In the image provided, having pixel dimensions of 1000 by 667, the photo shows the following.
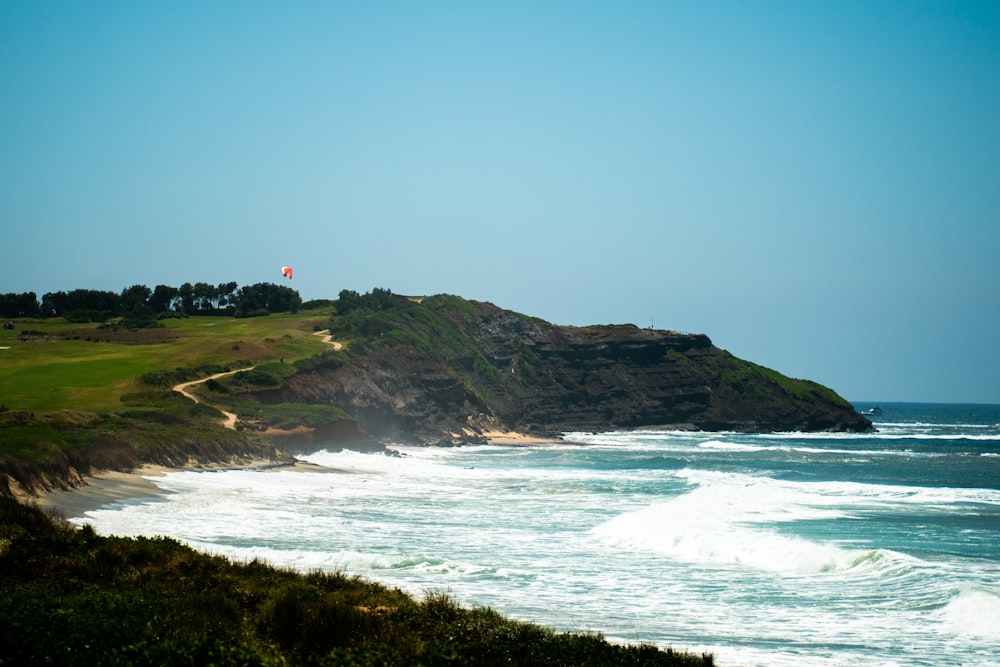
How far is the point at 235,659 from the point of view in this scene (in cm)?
1042

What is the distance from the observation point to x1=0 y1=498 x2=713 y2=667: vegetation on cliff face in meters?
10.5

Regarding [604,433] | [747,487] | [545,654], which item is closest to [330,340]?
[604,433]

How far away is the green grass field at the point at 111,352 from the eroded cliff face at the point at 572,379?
31.6 feet

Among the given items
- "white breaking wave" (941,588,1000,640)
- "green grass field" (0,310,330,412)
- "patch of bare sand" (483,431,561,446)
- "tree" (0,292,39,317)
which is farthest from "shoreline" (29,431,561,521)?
"tree" (0,292,39,317)

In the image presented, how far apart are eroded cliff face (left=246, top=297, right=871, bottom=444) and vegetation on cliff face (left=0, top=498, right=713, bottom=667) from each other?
7456 centimetres

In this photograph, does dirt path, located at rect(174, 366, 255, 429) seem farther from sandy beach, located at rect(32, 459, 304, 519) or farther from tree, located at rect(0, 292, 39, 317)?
tree, located at rect(0, 292, 39, 317)

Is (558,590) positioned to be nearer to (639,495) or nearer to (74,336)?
(639,495)

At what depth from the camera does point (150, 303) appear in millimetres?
116188

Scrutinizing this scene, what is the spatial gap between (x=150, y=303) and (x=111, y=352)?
1659 inches

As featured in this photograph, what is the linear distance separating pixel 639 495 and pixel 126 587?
3025 centimetres

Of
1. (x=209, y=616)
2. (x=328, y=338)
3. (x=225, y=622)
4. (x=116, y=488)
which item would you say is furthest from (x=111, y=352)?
(x=225, y=622)

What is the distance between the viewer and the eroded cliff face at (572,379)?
95.5 meters

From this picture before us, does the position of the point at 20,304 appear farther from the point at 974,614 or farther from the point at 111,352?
the point at 974,614

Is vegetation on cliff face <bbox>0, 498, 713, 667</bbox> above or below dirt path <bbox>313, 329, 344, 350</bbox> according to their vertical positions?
below
